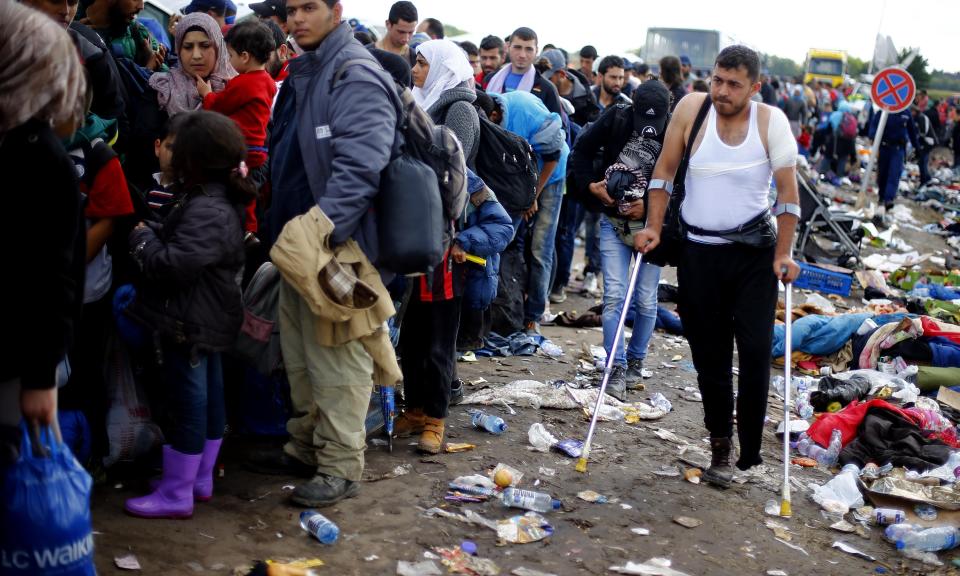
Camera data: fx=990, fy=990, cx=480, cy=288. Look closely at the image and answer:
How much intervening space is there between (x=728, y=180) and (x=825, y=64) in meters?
45.6

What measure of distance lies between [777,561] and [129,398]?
3009mm

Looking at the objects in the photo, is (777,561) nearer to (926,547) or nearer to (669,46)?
(926,547)

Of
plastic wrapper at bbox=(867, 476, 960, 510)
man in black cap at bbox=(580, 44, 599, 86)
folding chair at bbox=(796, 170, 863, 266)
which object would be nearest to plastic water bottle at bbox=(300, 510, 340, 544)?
plastic wrapper at bbox=(867, 476, 960, 510)

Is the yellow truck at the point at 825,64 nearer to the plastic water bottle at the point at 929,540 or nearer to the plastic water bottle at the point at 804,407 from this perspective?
the plastic water bottle at the point at 804,407

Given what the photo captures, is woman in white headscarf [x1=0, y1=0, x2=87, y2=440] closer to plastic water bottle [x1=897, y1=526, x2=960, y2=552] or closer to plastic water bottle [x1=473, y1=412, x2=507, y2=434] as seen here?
plastic water bottle [x1=473, y1=412, x2=507, y2=434]

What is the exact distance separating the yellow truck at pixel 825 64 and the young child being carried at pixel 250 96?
44791 millimetres

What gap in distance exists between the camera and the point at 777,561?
4.47 m

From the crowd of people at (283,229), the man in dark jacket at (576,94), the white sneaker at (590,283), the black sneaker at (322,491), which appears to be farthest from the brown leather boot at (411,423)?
the man in dark jacket at (576,94)

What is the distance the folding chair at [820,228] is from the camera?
13.4 m

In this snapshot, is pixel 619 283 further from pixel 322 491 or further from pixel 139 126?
pixel 139 126

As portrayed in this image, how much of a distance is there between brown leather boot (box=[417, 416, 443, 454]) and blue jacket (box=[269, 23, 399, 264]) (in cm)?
136

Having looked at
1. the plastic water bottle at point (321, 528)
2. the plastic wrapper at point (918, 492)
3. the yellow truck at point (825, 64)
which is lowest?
the plastic wrapper at point (918, 492)

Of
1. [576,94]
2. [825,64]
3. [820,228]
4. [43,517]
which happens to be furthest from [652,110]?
[825,64]

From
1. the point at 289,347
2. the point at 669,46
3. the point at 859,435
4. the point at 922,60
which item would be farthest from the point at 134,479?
the point at 922,60
